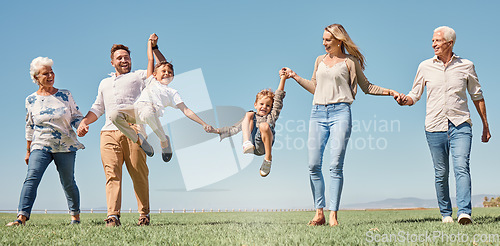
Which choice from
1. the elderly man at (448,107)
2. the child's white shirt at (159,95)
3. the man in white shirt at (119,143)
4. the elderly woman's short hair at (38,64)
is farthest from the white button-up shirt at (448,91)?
the elderly woman's short hair at (38,64)

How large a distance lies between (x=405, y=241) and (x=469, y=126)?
10.8 feet

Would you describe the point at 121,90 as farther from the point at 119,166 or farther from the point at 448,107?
the point at 448,107

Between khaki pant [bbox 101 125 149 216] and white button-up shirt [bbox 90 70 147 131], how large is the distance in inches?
8.8

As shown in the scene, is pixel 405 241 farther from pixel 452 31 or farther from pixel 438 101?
pixel 452 31

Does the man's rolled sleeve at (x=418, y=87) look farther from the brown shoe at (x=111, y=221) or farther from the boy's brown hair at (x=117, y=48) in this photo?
the brown shoe at (x=111, y=221)

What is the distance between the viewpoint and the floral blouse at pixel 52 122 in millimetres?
7906

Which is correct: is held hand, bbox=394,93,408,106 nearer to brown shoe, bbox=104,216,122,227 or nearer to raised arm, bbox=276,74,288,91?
raised arm, bbox=276,74,288,91

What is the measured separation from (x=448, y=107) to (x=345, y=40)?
2.06m

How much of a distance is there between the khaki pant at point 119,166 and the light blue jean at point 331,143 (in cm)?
271

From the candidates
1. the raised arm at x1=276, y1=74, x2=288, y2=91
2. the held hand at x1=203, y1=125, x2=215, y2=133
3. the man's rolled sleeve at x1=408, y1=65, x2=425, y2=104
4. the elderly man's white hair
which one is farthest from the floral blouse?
the elderly man's white hair

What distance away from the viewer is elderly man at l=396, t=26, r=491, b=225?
723cm

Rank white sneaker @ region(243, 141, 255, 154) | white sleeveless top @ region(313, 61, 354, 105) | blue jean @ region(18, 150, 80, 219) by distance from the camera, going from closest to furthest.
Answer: white sneaker @ region(243, 141, 255, 154) < white sleeveless top @ region(313, 61, 354, 105) < blue jean @ region(18, 150, 80, 219)

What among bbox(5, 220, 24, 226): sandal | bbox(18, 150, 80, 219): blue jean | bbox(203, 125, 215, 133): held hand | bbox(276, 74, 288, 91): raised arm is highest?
bbox(276, 74, 288, 91): raised arm

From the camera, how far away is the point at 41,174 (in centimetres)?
793
